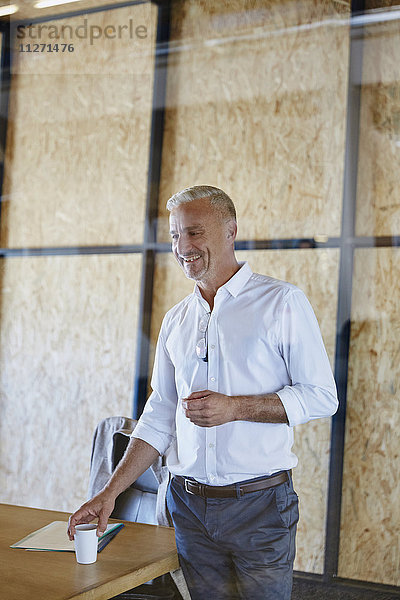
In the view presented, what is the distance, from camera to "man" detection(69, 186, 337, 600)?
178 cm

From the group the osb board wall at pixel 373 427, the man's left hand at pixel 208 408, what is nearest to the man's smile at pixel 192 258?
the man's left hand at pixel 208 408

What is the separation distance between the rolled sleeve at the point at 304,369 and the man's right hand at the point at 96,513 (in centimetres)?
51

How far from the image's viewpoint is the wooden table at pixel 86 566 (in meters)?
1.40

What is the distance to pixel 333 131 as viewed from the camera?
3.25 m

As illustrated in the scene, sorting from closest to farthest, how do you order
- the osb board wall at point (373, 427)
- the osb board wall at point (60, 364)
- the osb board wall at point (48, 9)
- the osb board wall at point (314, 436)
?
1. the osb board wall at point (373, 427)
2. the osb board wall at point (314, 436)
3. the osb board wall at point (60, 364)
4. the osb board wall at point (48, 9)

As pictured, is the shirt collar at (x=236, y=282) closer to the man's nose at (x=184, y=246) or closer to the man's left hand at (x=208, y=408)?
the man's nose at (x=184, y=246)

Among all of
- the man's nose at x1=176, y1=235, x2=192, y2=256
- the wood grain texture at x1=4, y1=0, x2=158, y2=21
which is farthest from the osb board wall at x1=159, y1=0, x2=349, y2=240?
the man's nose at x1=176, y1=235, x2=192, y2=256

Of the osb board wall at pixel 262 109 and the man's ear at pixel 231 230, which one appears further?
the osb board wall at pixel 262 109

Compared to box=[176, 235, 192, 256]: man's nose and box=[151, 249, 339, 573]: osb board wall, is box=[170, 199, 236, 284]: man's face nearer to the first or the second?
box=[176, 235, 192, 256]: man's nose

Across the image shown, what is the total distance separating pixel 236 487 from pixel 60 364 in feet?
7.62

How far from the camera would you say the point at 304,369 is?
1815mm

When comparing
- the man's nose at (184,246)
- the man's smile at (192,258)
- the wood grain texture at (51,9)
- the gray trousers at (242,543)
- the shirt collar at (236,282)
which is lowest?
the gray trousers at (242,543)

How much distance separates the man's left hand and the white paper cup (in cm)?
35

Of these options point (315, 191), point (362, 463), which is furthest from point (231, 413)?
point (315, 191)
